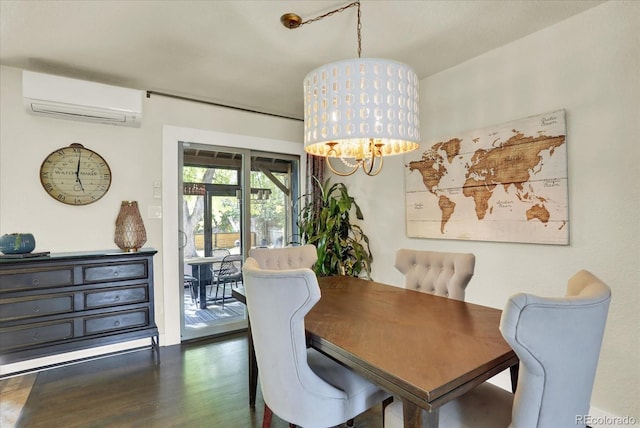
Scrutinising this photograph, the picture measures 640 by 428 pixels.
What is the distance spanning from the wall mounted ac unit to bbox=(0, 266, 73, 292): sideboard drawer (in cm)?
124

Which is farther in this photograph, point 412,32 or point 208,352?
point 208,352

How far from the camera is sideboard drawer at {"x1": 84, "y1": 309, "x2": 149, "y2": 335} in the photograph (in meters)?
2.63

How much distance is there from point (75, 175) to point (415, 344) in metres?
3.09

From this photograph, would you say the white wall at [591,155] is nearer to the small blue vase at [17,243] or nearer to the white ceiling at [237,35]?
the white ceiling at [237,35]

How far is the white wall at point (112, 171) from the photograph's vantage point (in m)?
2.62

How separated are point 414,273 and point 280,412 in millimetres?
1187

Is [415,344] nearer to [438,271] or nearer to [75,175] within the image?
[438,271]

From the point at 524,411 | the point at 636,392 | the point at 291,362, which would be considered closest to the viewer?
the point at 524,411

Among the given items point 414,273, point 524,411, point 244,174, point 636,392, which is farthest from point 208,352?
point 636,392

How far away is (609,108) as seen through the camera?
1.89m

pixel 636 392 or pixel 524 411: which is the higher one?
pixel 524 411

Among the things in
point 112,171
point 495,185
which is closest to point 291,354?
point 495,185

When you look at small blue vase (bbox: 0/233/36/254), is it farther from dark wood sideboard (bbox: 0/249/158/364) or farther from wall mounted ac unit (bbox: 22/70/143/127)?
wall mounted ac unit (bbox: 22/70/143/127)

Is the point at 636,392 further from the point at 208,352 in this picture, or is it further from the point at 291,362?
the point at 208,352
